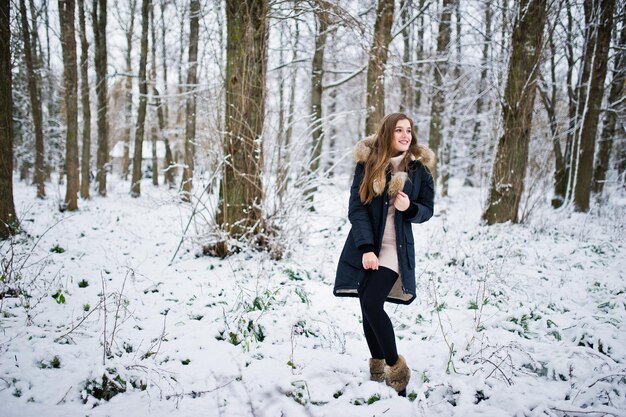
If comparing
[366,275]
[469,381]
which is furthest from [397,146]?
[469,381]

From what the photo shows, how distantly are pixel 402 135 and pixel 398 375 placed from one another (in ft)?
5.63

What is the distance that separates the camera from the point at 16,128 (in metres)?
18.9

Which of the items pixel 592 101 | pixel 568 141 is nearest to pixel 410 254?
pixel 592 101

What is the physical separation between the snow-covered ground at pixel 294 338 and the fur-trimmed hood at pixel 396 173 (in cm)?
146

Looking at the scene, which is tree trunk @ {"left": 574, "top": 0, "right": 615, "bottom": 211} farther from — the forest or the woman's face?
the woman's face

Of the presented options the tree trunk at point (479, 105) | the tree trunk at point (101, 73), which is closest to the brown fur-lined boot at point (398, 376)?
the tree trunk at point (479, 105)

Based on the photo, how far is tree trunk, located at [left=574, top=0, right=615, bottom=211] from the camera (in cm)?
905

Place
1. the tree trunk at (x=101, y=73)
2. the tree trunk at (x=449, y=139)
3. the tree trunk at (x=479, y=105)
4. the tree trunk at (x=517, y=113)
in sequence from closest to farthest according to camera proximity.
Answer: the tree trunk at (x=517, y=113) → the tree trunk at (x=479, y=105) → the tree trunk at (x=449, y=139) → the tree trunk at (x=101, y=73)

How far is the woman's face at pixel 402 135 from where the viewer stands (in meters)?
2.53

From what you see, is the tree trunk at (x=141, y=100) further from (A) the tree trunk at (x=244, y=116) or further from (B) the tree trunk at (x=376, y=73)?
(A) the tree trunk at (x=244, y=116)

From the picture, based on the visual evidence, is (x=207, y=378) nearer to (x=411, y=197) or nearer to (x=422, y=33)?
(x=411, y=197)

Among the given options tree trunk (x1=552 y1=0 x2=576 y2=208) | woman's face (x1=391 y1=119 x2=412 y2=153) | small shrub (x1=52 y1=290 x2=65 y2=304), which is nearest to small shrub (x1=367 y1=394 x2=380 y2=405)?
woman's face (x1=391 y1=119 x2=412 y2=153)

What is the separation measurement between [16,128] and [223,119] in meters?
19.8

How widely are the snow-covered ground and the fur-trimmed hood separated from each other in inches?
57.5
